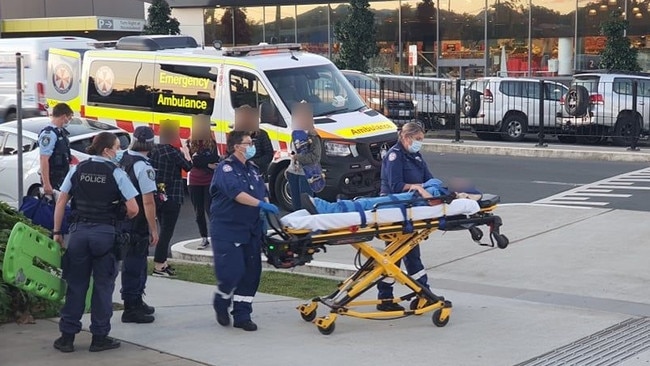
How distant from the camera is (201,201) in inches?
469

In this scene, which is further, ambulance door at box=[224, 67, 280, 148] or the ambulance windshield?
the ambulance windshield

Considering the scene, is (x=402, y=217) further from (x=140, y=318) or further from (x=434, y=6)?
(x=434, y=6)

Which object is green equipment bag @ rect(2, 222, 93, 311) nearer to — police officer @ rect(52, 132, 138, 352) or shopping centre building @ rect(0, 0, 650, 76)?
police officer @ rect(52, 132, 138, 352)

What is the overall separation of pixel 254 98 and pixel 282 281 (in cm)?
542

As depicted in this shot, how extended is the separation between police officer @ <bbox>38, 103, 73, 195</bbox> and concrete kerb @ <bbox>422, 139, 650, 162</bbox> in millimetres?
12154

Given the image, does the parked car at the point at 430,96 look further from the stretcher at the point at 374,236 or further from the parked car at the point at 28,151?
the stretcher at the point at 374,236

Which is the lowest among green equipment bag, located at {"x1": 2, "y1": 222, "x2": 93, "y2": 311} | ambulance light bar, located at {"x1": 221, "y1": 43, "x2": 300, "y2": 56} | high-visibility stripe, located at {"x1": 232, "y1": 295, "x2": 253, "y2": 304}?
high-visibility stripe, located at {"x1": 232, "y1": 295, "x2": 253, "y2": 304}

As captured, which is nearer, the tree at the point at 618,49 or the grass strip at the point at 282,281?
the grass strip at the point at 282,281

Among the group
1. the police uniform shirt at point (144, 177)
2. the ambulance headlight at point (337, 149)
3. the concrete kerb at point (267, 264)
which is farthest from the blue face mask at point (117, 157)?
the ambulance headlight at point (337, 149)

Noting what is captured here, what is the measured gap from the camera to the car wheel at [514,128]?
2386 centimetres

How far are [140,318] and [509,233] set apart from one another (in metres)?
5.87

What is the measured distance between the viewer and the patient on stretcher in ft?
25.8

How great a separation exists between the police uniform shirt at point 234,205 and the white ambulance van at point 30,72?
13.2 metres

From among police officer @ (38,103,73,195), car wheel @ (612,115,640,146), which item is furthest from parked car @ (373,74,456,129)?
police officer @ (38,103,73,195)
